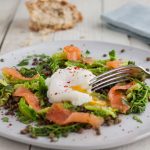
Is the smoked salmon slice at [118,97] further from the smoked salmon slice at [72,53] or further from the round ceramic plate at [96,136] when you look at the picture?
the smoked salmon slice at [72,53]

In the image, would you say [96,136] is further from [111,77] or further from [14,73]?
[14,73]

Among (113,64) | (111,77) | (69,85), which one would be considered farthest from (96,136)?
(113,64)

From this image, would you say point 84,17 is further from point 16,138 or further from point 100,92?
point 16,138

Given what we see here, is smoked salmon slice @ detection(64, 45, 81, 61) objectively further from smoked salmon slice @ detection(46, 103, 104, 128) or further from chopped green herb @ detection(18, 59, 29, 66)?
smoked salmon slice @ detection(46, 103, 104, 128)

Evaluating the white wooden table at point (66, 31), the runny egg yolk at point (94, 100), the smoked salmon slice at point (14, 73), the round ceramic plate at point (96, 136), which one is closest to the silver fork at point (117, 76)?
the runny egg yolk at point (94, 100)

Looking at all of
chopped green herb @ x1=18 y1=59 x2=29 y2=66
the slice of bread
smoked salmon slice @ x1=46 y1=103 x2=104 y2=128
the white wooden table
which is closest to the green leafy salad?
smoked salmon slice @ x1=46 y1=103 x2=104 y2=128
